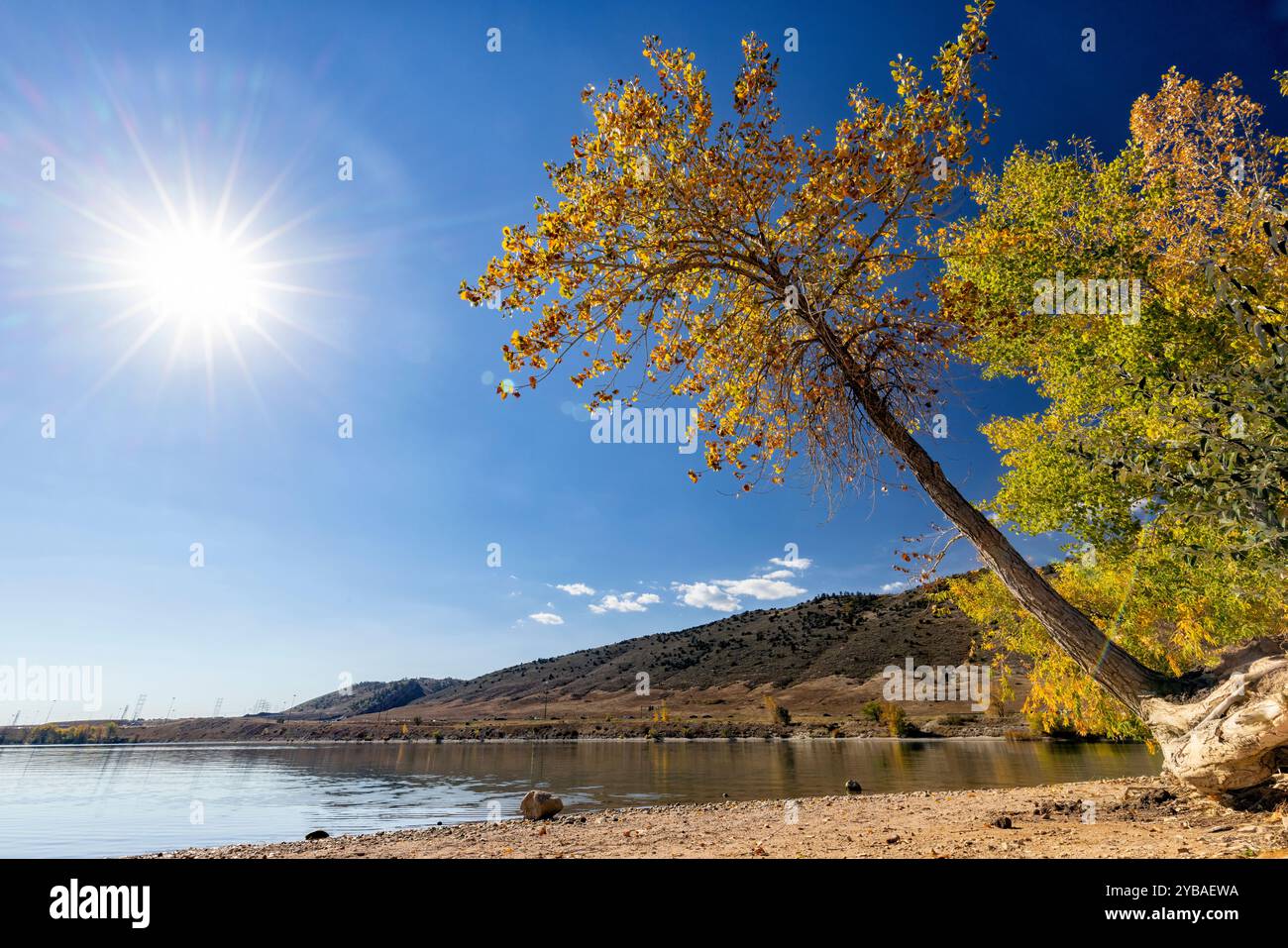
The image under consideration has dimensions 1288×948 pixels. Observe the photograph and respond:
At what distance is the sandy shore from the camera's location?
22.5ft

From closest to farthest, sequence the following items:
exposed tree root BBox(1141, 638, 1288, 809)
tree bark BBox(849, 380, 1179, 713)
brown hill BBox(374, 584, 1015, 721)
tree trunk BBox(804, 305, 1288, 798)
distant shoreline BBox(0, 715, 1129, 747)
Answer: exposed tree root BBox(1141, 638, 1288, 809) → tree trunk BBox(804, 305, 1288, 798) → tree bark BBox(849, 380, 1179, 713) → distant shoreline BBox(0, 715, 1129, 747) → brown hill BBox(374, 584, 1015, 721)

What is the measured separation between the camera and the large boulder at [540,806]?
685 inches

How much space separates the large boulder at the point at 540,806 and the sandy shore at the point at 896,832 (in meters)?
1.22

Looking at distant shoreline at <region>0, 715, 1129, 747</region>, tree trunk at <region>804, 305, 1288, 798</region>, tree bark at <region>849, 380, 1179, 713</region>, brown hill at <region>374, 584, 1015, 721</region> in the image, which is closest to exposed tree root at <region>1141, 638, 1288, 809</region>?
tree trunk at <region>804, 305, 1288, 798</region>

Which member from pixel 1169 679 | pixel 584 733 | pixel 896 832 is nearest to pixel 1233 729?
pixel 1169 679

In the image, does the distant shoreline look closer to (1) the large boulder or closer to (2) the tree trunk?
(1) the large boulder

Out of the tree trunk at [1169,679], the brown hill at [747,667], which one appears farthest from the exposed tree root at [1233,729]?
the brown hill at [747,667]

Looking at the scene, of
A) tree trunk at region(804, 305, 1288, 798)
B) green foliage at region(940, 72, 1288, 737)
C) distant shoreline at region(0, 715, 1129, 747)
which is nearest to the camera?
tree trunk at region(804, 305, 1288, 798)

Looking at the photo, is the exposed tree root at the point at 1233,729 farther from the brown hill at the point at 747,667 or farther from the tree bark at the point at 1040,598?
the brown hill at the point at 747,667

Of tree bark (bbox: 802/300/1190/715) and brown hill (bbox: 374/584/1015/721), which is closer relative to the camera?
tree bark (bbox: 802/300/1190/715)

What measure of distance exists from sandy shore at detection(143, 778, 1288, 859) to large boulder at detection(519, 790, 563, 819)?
4.01ft

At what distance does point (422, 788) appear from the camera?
30094 millimetres

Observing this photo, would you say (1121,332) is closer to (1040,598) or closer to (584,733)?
(1040,598)
